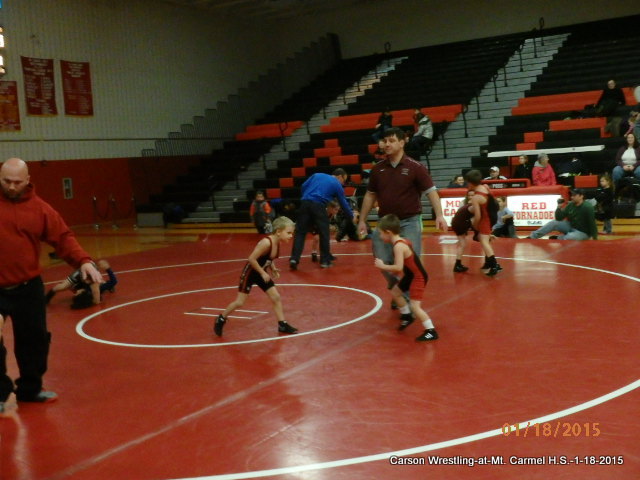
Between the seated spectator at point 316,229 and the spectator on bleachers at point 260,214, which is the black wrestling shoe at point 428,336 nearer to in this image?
the seated spectator at point 316,229

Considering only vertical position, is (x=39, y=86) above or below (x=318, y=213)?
above

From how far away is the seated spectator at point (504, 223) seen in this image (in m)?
13.5

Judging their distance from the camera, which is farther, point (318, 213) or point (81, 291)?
point (318, 213)

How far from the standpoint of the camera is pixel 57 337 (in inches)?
300

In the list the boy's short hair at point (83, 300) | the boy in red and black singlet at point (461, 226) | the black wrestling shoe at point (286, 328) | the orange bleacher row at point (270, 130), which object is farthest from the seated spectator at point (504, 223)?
the orange bleacher row at point (270, 130)

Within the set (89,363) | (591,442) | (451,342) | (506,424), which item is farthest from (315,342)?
(591,442)

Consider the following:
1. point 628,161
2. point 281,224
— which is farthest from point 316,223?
point 628,161

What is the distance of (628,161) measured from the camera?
15.2m

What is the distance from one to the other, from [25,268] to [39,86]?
1625 centimetres

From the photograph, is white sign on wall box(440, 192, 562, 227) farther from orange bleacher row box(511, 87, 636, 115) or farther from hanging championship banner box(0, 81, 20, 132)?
hanging championship banner box(0, 81, 20, 132)

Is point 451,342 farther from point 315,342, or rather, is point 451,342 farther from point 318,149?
point 318,149
